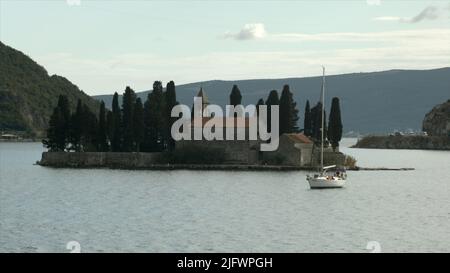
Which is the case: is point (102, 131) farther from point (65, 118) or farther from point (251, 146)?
point (251, 146)

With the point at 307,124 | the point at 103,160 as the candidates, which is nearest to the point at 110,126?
the point at 103,160

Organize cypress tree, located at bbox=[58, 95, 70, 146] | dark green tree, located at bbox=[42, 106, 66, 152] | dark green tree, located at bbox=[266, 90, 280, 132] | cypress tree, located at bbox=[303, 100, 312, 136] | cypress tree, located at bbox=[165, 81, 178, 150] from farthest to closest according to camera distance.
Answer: cypress tree, located at bbox=[303, 100, 312, 136]
cypress tree, located at bbox=[58, 95, 70, 146]
dark green tree, located at bbox=[42, 106, 66, 152]
dark green tree, located at bbox=[266, 90, 280, 132]
cypress tree, located at bbox=[165, 81, 178, 150]

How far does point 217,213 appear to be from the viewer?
6322 cm

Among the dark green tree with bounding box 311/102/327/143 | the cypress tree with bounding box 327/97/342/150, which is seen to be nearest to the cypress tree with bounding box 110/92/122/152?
the dark green tree with bounding box 311/102/327/143

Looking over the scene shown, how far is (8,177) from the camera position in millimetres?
107875

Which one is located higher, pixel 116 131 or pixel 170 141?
pixel 116 131

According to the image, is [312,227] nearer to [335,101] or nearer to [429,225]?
[429,225]

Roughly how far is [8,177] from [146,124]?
1703 centimetres

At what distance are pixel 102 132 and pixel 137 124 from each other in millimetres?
6263

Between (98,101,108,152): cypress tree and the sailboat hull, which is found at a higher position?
(98,101,108,152): cypress tree

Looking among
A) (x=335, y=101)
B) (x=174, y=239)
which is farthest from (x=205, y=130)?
(x=174, y=239)

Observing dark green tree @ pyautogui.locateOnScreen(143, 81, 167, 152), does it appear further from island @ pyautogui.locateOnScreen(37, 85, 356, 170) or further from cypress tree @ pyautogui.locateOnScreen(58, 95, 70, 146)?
cypress tree @ pyautogui.locateOnScreen(58, 95, 70, 146)

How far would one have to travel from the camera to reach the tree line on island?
111m

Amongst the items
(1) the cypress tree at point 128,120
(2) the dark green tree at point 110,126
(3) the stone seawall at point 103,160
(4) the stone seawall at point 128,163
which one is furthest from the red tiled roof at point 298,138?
A: (2) the dark green tree at point 110,126
